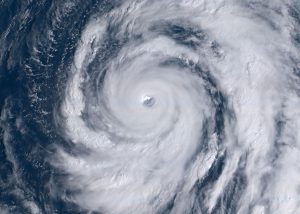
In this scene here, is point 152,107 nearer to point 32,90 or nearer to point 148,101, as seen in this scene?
point 148,101

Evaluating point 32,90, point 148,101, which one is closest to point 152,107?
point 148,101

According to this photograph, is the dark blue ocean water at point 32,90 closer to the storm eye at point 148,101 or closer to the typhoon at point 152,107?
the typhoon at point 152,107

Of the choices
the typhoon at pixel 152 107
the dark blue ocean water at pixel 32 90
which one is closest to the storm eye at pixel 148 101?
the typhoon at pixel 152 107

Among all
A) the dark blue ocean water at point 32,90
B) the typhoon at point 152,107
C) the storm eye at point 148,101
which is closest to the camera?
the typhoon at point 152,107

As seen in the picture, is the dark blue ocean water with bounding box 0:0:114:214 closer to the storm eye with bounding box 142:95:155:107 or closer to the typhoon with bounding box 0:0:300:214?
the typhoon with bounding box 0:0:300:214

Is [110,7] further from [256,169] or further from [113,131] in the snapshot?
[256,169]

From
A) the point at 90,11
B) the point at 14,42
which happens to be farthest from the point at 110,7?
the point at 14,42

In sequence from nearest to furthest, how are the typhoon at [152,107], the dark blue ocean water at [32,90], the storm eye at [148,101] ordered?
1. the typhoon at [152,107]
2. the dark blue ocean water at [32,90]
3. the storm eye at [148,101]
